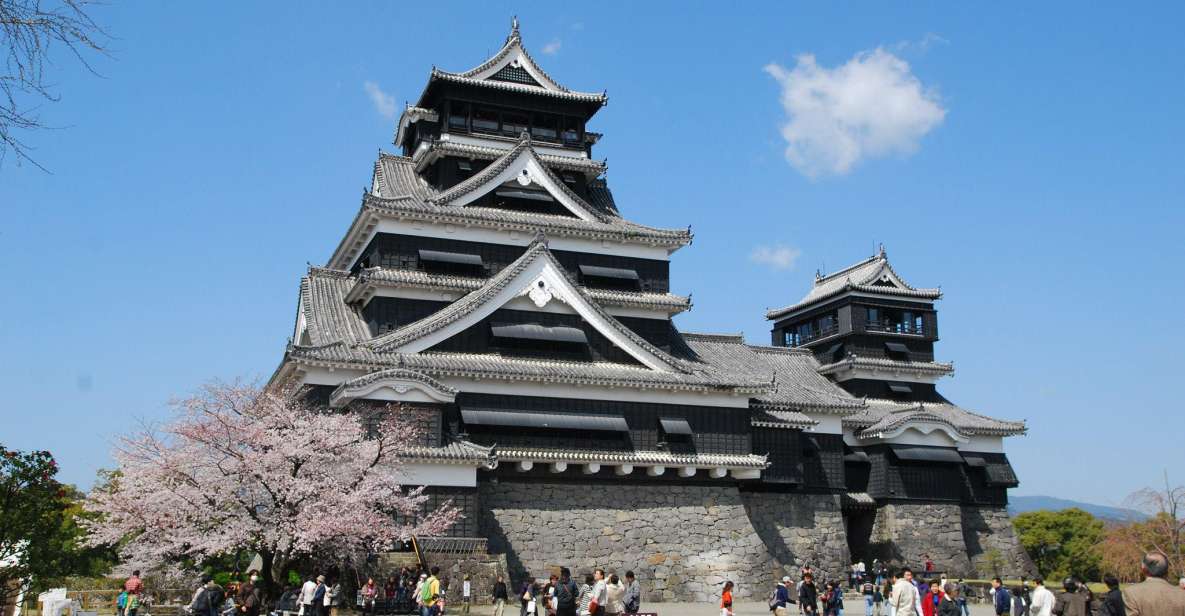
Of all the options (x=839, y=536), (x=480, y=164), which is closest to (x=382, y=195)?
(x=480, y=164)

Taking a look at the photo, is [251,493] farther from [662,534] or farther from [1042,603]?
[1042,603]

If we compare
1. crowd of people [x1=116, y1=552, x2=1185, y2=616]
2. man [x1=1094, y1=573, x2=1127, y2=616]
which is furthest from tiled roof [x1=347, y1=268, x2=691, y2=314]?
man [x1=1094, y1=573, x2=1127, y2=616]

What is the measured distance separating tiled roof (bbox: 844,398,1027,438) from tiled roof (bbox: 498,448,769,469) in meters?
9.89

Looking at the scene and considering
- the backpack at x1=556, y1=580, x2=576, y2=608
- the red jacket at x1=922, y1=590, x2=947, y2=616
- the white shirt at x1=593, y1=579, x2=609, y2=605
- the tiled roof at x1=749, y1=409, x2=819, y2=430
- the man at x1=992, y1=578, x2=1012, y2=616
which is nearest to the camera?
the backpack at x1=556, y1=580, x2=576, y2=608

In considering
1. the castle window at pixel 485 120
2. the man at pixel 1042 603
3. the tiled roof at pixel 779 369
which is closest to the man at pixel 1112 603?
the man at pixel 1042 603

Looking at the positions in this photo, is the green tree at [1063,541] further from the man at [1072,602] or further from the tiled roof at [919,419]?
the man at [1072,602]

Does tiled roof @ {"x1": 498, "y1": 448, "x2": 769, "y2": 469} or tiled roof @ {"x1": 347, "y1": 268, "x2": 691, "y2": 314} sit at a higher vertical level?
tiled roof @ {"x1": 347, "y1": 268, "x2": 691, "y2": 314}

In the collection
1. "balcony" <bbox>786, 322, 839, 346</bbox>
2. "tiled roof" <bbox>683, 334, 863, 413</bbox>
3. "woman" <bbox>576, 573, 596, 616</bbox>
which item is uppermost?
"balcony" <bbox>786, 322, 839, 346</bbox>

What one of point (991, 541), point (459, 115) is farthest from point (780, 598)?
point (991, 541)

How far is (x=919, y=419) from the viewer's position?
43.4 m

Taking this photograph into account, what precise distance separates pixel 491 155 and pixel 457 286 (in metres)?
7.01

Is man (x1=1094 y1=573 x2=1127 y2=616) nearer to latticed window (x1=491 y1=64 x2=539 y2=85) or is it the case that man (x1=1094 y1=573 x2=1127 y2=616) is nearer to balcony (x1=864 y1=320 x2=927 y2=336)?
latticed window (x1=491 y1=64 x2=539 y2=85)

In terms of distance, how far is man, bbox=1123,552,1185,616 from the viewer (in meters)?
8.62

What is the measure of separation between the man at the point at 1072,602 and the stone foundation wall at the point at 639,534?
1582cm
